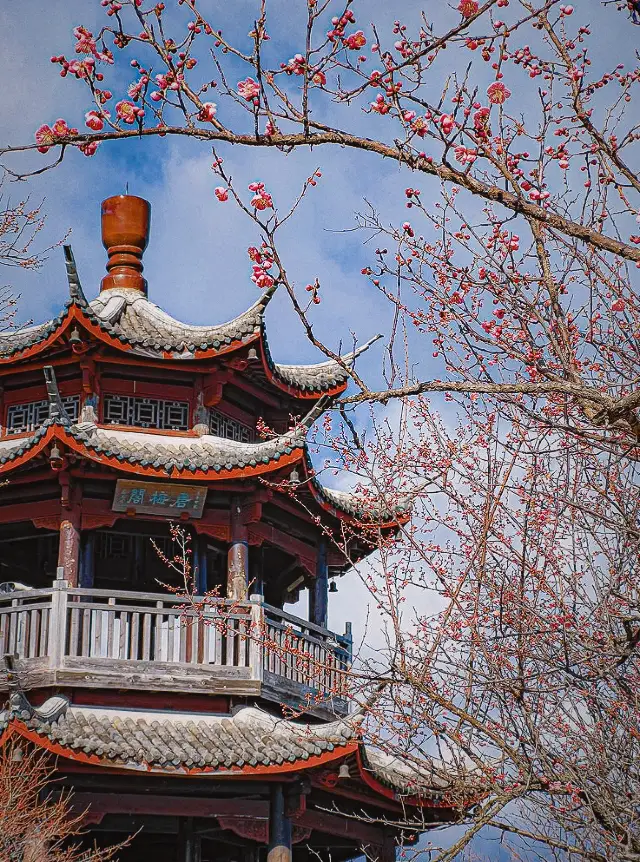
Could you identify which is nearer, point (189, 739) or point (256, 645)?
point (189, 739)

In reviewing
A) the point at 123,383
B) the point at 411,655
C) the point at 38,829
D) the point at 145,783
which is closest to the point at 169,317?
the point at 123,383

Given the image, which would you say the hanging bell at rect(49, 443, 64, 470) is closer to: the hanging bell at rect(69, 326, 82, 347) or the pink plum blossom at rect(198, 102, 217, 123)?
the hanging bell at rect(69, 326, 82, 347)

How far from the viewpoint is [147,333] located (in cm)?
1572

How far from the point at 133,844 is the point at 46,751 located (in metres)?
4.13

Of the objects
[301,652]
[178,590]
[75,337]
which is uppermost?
[75,337]

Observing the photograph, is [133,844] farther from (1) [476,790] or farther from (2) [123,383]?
(1) [476,790]

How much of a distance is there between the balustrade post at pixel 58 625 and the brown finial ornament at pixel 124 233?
5.41m

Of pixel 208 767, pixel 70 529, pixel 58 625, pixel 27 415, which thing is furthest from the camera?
pixel 27 415

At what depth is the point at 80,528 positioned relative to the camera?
14.5 metres

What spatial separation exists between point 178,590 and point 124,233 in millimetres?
5697

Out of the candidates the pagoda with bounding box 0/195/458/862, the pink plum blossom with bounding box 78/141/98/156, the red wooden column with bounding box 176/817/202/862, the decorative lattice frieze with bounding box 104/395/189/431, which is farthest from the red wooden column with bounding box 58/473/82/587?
the pink plum blossom with bounding box 78/141/98/156

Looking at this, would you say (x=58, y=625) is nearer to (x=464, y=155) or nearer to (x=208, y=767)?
(x=208, y=767)

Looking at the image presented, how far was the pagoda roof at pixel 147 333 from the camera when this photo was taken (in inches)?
577

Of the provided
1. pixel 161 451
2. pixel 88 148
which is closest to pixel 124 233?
pixel 161 451
